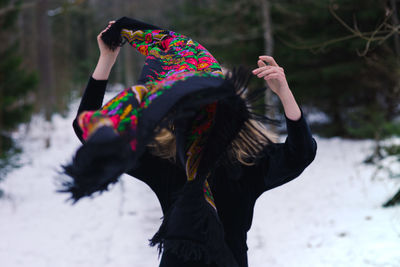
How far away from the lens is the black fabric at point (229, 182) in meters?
1.80

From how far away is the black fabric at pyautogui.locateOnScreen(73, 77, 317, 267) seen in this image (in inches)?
70.8

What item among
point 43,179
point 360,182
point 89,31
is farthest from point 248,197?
point 89,31

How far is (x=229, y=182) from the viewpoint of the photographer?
1879 mm

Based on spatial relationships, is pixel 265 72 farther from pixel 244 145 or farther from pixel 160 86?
pixel 160 86

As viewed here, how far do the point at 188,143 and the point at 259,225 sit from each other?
539cm

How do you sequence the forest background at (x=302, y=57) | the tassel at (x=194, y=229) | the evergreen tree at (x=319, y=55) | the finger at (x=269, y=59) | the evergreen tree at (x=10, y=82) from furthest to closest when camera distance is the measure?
the evergreen tree at (x=319, y=55), the evergreen tree at (x=10, y=82), the forest background at (x=302, y=57), the finger at (x=269, y=59), the tassel at (x=194, y=229)

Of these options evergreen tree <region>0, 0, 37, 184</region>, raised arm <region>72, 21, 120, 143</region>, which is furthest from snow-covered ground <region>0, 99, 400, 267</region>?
raised arm <region>72, 21, 120, 143</region>

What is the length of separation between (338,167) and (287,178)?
28.6 feet

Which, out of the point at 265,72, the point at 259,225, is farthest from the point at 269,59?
the point at 259,225

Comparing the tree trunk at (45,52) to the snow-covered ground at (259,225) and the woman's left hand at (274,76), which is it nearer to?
the snow-covered ground at (259,225)

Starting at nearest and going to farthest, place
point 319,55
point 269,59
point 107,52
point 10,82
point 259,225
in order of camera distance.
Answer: point 269,59
point 107,52
point 259,225
point 10,82
point 319,55

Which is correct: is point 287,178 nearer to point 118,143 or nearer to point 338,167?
point 118,143

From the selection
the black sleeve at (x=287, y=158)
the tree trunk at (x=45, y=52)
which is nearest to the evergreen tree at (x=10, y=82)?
the tree trunk at (x=45, y=52)

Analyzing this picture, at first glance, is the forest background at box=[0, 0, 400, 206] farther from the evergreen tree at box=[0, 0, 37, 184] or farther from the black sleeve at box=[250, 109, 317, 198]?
the black sleeve at box=[250, 109, 317, 198]
